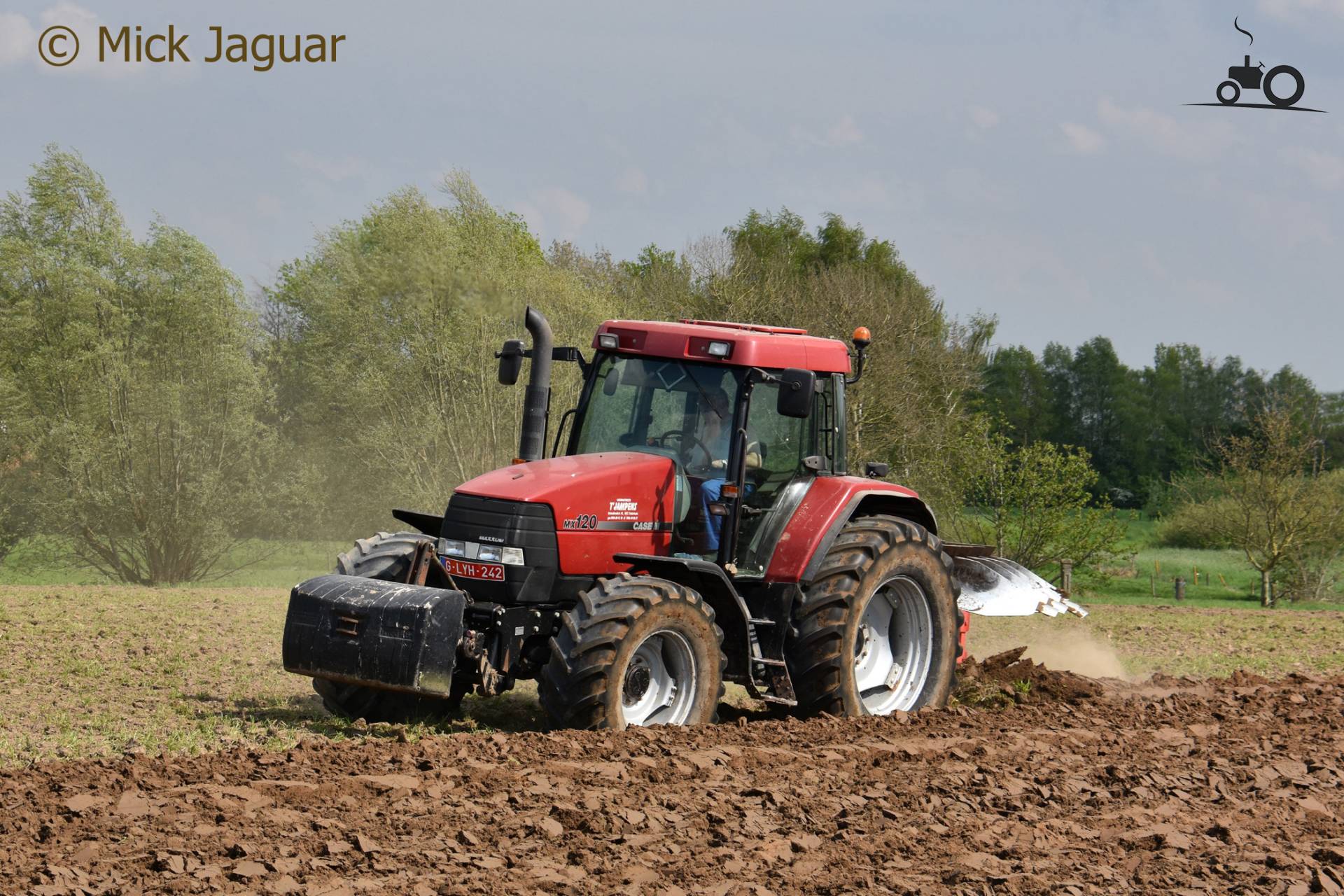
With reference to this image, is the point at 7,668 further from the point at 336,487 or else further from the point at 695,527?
the point at 336,487

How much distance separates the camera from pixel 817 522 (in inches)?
325

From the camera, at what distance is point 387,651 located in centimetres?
721

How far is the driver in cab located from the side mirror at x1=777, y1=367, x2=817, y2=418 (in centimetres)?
63

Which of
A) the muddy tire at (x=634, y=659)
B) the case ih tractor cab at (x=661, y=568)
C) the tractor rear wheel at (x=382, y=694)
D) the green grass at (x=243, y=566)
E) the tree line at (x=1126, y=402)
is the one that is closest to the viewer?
the muddy tire at (x=634, y=659)

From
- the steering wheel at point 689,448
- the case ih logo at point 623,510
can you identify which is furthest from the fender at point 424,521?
the steering wheel at point 689,448

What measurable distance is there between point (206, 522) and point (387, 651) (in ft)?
73.1

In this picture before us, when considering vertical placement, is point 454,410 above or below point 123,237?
below

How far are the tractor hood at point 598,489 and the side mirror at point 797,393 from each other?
88 centimetres

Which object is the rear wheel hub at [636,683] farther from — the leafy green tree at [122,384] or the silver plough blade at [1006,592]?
the leafy green tree at [122,384]

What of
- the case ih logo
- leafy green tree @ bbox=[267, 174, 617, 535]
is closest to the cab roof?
the case ih logo

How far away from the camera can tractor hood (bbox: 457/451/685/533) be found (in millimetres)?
7590

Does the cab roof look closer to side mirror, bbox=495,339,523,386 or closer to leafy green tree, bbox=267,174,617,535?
side mirror, bbox=495,339,523,386

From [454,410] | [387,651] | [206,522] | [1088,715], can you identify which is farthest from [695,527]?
[206,522]

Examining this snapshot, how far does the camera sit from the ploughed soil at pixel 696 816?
4996 millimetres
